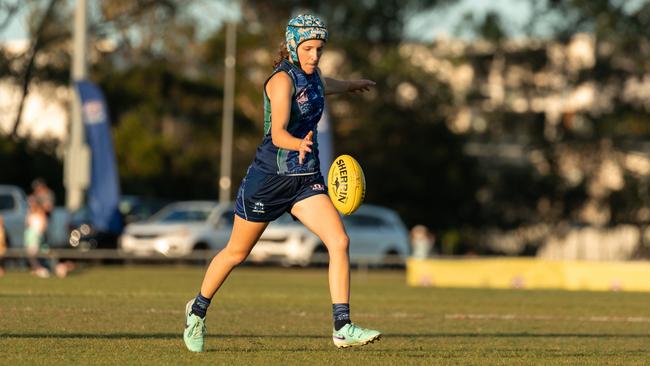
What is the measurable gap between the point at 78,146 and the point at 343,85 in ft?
78.1

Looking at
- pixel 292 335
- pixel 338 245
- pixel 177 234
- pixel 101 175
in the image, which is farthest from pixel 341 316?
pixel 177 234

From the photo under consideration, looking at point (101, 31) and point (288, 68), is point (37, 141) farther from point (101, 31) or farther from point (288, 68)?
point (288, 68)

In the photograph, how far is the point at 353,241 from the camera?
1399 inches

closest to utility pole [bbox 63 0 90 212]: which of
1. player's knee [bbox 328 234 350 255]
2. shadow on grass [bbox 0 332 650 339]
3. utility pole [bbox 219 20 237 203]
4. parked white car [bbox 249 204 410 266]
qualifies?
parked white car [bbox 249 204 410 266]

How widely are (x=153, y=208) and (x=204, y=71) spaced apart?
2212 cm

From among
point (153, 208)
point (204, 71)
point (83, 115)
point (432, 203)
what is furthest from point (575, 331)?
point (204, 71)

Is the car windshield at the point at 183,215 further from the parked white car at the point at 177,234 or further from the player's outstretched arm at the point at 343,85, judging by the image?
the player's outstretched arm at the point at 343,85

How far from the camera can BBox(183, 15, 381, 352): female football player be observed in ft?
29.3

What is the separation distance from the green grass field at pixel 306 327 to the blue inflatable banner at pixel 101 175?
9464mm

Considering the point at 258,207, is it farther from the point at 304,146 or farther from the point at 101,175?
the point at 101,175

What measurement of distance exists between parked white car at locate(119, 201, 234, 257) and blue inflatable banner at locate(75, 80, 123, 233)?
383cm

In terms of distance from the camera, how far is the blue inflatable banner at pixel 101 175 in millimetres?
29938

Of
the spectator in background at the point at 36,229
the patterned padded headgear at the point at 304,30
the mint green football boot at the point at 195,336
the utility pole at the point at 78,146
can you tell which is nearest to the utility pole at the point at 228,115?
the utility pole at the point at 78,146

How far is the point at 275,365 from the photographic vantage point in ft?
27.6
